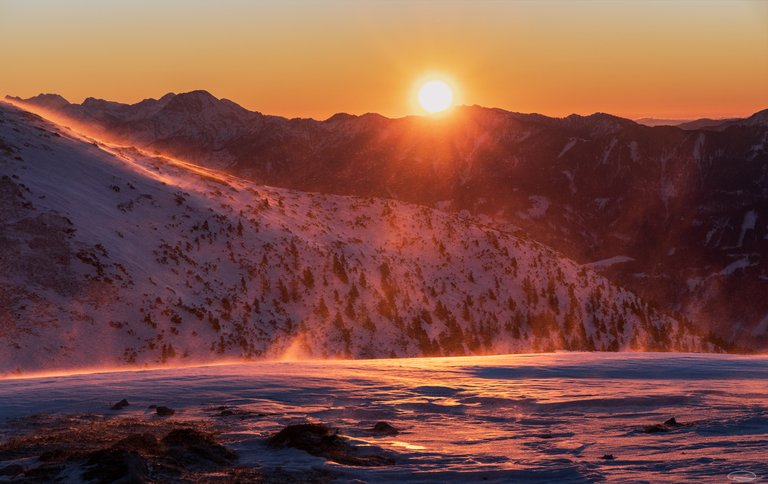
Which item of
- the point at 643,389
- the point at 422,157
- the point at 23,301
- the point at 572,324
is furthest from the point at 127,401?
the point at 422,157

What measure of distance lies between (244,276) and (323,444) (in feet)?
85.4

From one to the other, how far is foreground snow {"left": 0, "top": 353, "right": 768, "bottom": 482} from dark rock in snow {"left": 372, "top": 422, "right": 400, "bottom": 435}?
14 cm

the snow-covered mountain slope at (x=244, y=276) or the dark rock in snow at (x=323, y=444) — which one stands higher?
the snow-covered mountain slope at (x=244, y=276)

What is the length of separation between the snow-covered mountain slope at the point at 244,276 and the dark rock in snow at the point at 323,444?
17.5 m

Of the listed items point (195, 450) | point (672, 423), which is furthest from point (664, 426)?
point (195, 450)

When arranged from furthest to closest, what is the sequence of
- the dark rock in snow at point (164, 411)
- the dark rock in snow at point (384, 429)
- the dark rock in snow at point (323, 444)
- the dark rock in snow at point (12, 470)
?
the dark rock in snow at point (164, 411) → the dark rock in snow at point (384, 429) → the dark rock in snow at point (323, 444) → the dark rock in snow at point (12, 470)

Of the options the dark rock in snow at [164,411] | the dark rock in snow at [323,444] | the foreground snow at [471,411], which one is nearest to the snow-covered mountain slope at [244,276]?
the foreground snow at [471,411]

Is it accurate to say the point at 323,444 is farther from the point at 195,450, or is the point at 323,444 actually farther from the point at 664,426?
the point at 664,426

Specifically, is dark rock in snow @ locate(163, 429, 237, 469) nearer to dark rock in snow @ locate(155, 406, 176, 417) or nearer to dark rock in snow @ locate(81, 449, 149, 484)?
dark rock in snow @ locate(81, 449, 149, 484)

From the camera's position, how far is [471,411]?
10.8 m

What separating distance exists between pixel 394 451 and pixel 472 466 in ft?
3.18

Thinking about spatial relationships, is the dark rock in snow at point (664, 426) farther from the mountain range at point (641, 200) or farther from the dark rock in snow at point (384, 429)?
the mountain range at point (641, 200)

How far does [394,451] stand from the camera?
8109 millimetres

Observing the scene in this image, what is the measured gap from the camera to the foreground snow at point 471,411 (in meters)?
7.41
